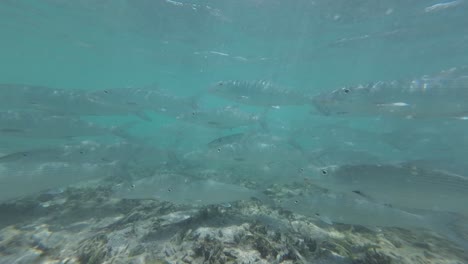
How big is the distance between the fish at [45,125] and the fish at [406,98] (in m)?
8.91

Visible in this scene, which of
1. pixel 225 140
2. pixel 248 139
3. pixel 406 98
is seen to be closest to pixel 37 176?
pixel 225 140

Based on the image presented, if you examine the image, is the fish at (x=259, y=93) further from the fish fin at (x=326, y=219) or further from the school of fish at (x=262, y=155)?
the fish fin at (x=326, y=219)

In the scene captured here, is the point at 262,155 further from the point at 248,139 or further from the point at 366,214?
the point at 366,214

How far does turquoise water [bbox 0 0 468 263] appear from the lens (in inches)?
187

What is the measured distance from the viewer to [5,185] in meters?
5.65

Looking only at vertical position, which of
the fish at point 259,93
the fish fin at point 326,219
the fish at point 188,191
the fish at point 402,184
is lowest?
the fish at point 188,191

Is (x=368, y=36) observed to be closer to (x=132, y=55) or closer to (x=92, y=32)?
(x=92, y=32)

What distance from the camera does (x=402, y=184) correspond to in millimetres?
→ 4898

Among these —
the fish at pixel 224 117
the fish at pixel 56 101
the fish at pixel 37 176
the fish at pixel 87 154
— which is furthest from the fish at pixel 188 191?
the fish at pixel 56 101

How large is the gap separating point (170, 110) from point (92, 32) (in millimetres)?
17904

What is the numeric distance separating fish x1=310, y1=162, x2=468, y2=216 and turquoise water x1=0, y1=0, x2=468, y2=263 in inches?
0.9

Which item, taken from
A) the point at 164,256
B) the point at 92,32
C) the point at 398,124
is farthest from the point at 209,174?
the point at 92,32

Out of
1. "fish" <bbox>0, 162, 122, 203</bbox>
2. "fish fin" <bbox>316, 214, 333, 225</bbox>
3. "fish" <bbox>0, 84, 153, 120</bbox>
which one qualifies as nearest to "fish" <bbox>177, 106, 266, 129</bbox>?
"fish" <bbox>0, 84, 153, 120</bbox>

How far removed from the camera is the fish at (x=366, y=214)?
465 centimetres
